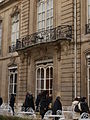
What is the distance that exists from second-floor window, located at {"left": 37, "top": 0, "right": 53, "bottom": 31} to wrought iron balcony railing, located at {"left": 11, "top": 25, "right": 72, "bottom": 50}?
0.49m

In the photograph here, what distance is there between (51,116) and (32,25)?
8.10 meters

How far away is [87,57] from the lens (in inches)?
565

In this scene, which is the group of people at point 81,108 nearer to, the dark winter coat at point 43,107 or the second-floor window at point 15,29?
the dark winter coat at point 43,107

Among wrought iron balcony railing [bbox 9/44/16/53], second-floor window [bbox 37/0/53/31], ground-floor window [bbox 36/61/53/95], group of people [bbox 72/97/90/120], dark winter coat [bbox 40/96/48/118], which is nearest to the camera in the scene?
group of people [bbox 72/97/90/120]

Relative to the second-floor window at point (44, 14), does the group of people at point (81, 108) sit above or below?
below

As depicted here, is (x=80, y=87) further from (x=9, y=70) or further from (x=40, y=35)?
(x=9, y=70)

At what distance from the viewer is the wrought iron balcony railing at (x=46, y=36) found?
50.2 feet

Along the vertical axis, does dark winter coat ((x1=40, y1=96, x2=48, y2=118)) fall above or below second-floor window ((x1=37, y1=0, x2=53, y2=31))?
below

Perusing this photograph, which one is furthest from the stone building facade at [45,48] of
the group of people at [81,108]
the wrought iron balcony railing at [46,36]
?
the group of people at [81,108]

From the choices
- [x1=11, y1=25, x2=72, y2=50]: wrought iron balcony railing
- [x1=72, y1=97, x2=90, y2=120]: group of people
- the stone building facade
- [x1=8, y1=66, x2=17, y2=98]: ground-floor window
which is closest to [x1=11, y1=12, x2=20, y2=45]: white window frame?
the stone building facade

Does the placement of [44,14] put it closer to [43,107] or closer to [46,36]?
[46,36]

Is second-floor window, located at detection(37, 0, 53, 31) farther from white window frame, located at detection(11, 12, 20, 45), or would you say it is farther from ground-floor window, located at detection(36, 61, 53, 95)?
white window frame, located at detection(11, 12, 20, 45)

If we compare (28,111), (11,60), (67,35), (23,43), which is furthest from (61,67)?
(11,60)

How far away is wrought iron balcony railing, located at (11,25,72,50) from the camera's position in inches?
602
